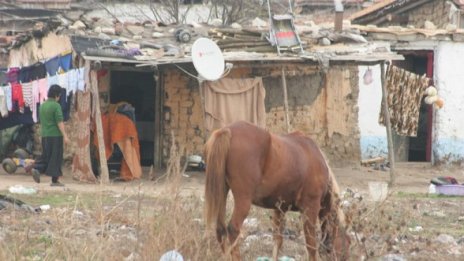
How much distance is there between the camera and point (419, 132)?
19.8 m

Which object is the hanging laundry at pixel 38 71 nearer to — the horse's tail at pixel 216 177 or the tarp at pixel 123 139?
the tarp at pixel 123 139

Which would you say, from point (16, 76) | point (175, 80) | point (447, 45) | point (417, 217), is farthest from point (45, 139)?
point (447, 45)

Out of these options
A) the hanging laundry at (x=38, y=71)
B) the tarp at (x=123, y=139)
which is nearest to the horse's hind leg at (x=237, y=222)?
the tarp at (x=123, y=139)

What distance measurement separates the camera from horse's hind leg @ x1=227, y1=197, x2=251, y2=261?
269 inches

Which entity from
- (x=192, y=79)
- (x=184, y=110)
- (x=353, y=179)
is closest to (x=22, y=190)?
(x=184, y=110)

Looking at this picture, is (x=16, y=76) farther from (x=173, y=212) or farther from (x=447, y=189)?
(x=173, y=212)

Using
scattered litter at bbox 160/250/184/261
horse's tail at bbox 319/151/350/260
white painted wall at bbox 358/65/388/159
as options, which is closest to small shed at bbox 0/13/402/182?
white painted wall at bbox 358/65/388/159

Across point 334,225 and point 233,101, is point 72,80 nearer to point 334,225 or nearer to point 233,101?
point 233,101

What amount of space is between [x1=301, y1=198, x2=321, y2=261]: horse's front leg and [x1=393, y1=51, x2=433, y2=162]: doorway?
39.5 feet

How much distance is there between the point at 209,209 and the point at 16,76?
468 inches

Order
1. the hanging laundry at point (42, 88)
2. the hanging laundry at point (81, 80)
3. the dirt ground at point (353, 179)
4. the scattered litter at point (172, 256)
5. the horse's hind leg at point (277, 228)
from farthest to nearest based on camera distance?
1. the hanging laundry at point (42, 88)
2. the hanging laundry at point (81, 80)
3. the dirt ground at point (353, 179)
4. the horse's hind leg at point (277, 228)
5. the scattered litter at point (172, 256)

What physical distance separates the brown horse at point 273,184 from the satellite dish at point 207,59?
241 inches

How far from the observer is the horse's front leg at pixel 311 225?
7188 mm

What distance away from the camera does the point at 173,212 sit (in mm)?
6602
